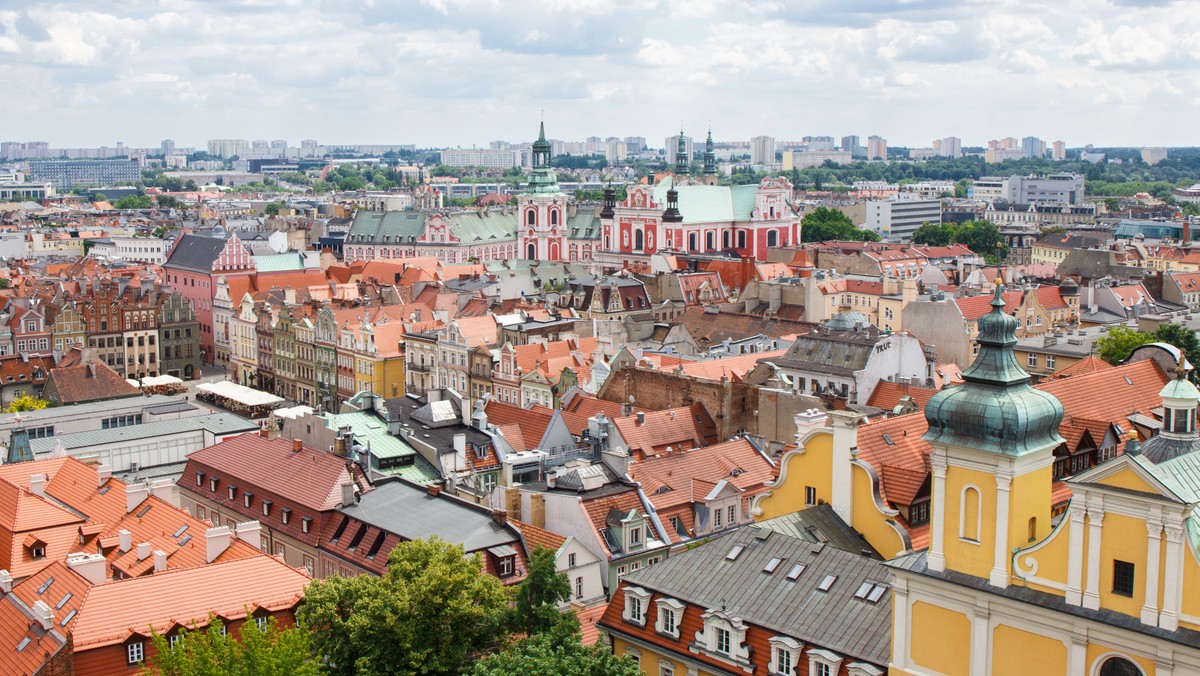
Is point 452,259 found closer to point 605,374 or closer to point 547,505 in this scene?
point 605,374

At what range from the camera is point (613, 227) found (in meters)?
180

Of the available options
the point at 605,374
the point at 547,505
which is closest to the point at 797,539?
the point at 547,505

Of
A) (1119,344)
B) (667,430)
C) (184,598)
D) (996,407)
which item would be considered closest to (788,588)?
(996,407)

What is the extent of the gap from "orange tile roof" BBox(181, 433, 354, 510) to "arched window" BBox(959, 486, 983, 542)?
2938 cm

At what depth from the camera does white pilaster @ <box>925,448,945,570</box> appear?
31.6 meters

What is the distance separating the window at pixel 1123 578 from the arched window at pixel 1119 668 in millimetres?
1547

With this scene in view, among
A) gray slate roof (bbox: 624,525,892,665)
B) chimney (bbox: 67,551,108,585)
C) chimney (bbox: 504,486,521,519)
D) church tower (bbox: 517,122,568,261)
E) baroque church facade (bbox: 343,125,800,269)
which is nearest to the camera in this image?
gray slate roof (bbox: 624,525,892,665)

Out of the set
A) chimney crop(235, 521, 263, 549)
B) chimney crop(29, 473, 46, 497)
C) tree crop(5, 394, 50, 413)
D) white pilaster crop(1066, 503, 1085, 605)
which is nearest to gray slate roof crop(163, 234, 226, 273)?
tree crop(5, 394, 50, 413)

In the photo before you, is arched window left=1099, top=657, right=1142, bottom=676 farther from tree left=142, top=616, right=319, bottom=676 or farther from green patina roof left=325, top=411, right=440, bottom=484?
green patina roof left=325, top=411, right=440, bottom=484

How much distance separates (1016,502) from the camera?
30516mm

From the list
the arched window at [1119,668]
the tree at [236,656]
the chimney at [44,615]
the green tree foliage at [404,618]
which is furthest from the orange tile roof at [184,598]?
the arched window at [1119,668]

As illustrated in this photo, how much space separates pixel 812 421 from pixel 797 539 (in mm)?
9028

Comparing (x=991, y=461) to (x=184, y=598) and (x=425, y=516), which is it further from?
(x=425, y=516)

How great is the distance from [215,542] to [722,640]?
1847 cm
